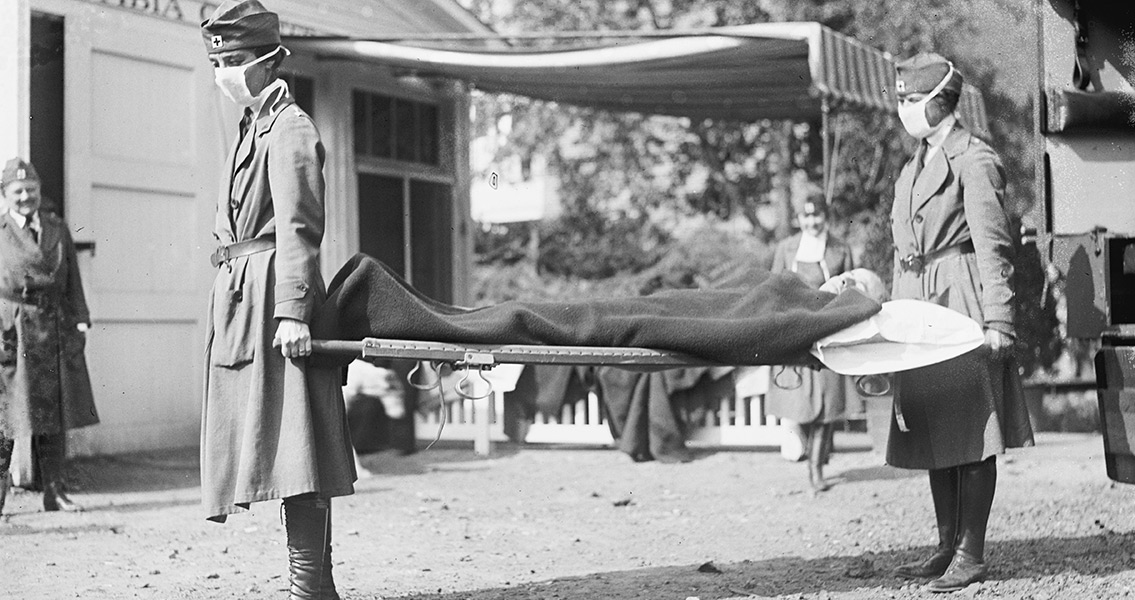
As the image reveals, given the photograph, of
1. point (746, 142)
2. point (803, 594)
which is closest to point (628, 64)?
point (803, 594)

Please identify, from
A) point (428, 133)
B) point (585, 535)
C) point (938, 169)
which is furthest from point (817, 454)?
point (428, 133)

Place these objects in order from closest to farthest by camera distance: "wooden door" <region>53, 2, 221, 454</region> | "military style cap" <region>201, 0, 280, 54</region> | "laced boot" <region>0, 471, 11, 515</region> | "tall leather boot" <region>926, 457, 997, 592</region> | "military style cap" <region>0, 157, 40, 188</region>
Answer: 1. "military style cap" <region>201, 0, 280, 54</region>
2. "tall leather boot" <region>926, 457, 997, 592</region>
3. "laced boot" <region>0, 471, 11, 515</region>
4. "military style cap" <region>0, 157, 40, 188</region>
5. "wooden door" <region>53, 2, 221, 454</region>

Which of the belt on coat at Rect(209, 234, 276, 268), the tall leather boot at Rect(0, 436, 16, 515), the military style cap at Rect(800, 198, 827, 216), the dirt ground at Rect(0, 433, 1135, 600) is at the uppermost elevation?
the military style cap at Rect(800, 198, 827, 216)

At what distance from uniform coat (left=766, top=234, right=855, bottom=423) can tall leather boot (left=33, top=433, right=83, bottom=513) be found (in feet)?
14.3

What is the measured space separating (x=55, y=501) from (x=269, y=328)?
3.88 m

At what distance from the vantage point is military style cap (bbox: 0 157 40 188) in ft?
23.6

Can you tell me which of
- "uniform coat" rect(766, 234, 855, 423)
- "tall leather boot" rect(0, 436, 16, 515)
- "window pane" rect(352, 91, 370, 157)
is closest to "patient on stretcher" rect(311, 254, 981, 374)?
"uniform coat" rect(766, 234, 855, 423)

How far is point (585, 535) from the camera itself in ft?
21.4

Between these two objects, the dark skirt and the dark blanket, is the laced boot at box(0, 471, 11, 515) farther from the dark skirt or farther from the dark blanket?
the dark skirt

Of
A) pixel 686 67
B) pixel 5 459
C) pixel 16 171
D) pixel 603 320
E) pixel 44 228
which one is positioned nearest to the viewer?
pixel 603 320

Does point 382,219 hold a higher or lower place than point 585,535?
higher

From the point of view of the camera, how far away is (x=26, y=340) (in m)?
7.24

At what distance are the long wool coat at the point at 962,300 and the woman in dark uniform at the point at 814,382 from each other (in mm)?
2877

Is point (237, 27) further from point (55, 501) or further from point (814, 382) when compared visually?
point (814, 382)
